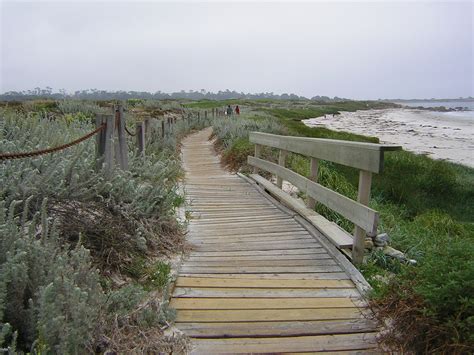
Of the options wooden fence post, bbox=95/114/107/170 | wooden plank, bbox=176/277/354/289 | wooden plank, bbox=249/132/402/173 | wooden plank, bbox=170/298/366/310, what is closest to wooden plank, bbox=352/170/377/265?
wooden plank, bbox=249/132/402/173

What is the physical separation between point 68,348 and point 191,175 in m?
7.99

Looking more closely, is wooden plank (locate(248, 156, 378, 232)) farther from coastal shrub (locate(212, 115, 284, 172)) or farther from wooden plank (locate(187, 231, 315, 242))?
coastal shrub (locate(212, 115, 284, 172))

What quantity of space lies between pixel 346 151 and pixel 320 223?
113 centimetres

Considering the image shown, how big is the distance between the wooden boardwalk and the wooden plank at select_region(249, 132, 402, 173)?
3.26ft

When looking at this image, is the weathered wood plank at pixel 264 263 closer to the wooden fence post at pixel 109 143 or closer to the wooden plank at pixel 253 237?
the wooden plank at pixel 253 237

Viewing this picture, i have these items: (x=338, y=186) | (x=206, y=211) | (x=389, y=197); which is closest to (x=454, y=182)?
(x=389, y=197)

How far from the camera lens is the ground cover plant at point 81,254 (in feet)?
6.53

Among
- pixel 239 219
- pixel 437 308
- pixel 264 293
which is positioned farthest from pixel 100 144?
pixel 437 308

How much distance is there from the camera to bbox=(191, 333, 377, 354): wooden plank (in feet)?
8.12

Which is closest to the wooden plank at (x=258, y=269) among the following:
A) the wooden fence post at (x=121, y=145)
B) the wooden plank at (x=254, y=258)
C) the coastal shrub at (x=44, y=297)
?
the wooden plank at (x=254, y=258)

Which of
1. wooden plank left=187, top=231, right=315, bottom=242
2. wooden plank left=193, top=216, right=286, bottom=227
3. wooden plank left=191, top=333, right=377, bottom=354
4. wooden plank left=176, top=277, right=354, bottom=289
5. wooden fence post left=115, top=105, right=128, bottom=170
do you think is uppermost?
wooden fence post left=115, top=105, right=128, bottom=170

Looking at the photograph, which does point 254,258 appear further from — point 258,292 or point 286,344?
point 286,344

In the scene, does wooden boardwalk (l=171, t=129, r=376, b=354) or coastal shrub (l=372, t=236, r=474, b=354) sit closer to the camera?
coastal shrub (l=372, t=236, r=474, b=354)

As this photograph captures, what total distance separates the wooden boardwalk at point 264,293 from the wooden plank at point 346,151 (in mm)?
994
